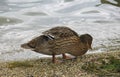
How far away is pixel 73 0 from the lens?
1369cm

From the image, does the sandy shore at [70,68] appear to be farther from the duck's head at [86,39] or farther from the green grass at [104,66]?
the duck's head at [86,39]

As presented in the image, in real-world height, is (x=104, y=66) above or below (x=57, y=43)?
below

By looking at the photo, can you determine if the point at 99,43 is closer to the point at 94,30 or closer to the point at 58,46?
the point at 94,30

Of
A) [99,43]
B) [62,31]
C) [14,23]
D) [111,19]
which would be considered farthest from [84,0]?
[62,31]

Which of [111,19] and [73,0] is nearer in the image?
[111,19]

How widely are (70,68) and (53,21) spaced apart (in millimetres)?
4771

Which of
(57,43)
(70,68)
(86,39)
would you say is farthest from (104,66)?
(86,39)

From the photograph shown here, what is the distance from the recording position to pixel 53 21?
11.3m

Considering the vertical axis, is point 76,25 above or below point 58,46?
below

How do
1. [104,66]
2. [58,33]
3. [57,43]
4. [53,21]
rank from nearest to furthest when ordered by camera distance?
1. [104,66]
2. [57,43]
3. [58,33]
4. [53,21]

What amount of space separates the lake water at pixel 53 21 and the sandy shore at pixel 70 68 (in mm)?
1655

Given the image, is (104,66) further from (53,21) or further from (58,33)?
(53,21)

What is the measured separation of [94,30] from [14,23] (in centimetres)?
222

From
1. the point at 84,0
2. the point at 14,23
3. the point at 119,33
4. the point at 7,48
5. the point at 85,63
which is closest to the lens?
the point at 85,63
